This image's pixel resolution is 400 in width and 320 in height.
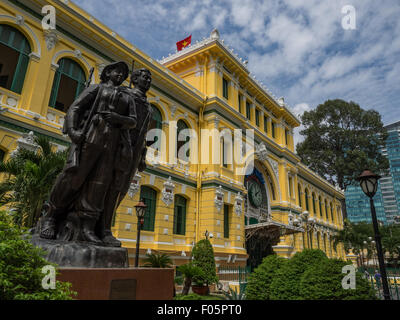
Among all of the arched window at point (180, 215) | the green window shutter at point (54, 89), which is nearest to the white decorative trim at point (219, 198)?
the arched window at point (180, 215)

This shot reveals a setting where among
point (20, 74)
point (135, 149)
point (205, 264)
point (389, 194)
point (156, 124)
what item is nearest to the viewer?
point (135, 149)

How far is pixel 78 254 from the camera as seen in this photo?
3525 mm

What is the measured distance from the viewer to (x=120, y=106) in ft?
13.2

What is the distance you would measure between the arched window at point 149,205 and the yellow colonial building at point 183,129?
5 cm

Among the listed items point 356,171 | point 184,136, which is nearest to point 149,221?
point 184,136

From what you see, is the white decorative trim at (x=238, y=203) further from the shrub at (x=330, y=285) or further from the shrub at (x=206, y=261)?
the shrub at (x=330, y=285)

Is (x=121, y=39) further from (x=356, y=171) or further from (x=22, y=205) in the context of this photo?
(x=356, y=171)

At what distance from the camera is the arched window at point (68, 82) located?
39.0ft

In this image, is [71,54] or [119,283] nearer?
[119,283]

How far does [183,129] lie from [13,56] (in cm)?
911

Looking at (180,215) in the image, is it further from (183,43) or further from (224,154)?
(183,43)

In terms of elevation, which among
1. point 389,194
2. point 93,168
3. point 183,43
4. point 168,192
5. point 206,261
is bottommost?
point 206,261

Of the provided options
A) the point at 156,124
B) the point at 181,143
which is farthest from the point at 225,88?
the point at 156,124
